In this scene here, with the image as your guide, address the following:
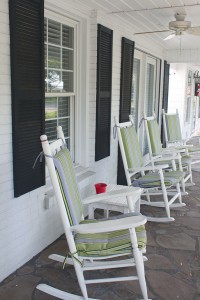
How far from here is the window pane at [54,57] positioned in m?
3.06

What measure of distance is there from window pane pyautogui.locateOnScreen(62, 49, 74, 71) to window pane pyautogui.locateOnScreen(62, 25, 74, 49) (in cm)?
6

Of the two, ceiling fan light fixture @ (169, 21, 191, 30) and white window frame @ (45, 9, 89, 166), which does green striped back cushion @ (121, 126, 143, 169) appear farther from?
ceiling fan light fixture @ (169, 21, 191, 30)

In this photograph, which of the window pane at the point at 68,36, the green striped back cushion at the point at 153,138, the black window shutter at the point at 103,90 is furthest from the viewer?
the green striped back cushion at the point at 153,138

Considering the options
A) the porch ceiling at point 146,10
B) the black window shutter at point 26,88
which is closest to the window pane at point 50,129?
the black window shutter at point 26,88

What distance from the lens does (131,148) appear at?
370 cm

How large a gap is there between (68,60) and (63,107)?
1.56 ft

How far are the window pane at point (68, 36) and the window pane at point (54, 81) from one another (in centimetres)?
33

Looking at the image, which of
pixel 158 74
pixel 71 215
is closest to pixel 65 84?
pixel 71 215

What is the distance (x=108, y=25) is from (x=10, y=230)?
8.38 feet

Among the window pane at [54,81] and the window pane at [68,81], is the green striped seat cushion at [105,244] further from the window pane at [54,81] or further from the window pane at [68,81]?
the window pane at [68,81]

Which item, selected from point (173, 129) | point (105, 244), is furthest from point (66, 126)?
point (173, 129)

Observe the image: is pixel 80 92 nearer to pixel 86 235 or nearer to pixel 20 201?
pixel 20 201

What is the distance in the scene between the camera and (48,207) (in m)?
2.88

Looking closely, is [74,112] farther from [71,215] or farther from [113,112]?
[71,215]
